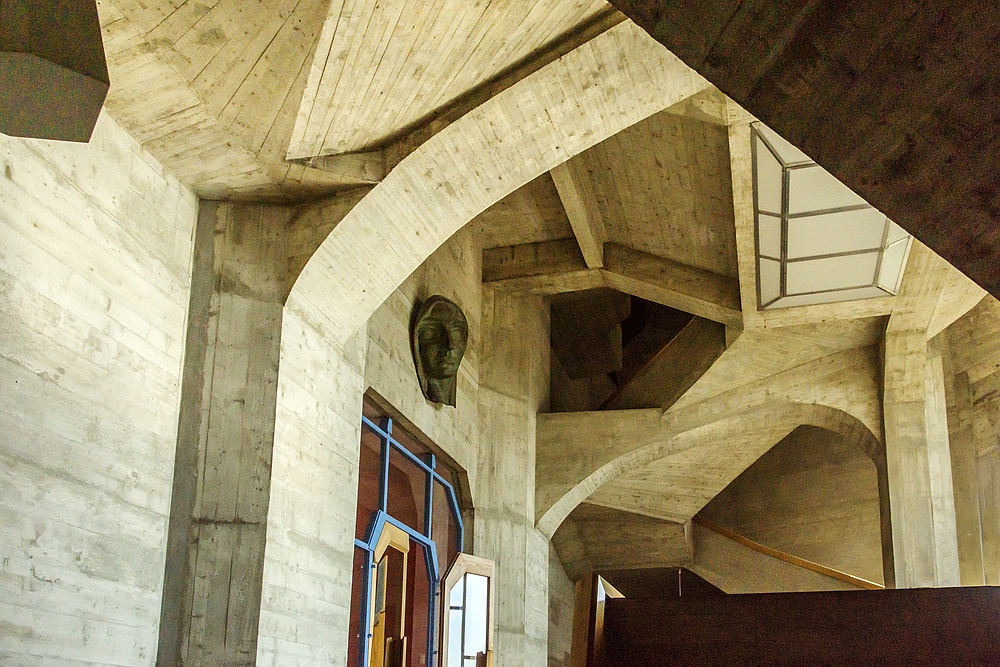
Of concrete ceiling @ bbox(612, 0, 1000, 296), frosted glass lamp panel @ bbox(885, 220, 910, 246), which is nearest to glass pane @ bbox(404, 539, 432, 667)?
frosted glass lamp panel @ bbox(885, 220, 910, 246)

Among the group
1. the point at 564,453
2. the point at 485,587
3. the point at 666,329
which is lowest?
the point at 485,587

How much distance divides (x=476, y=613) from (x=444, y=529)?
3.96 ft

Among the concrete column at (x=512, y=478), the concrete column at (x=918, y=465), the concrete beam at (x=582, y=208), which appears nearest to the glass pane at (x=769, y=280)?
the concrete column at (x=918, y=465)

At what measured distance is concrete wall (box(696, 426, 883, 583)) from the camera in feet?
65.1

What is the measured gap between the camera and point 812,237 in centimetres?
1247

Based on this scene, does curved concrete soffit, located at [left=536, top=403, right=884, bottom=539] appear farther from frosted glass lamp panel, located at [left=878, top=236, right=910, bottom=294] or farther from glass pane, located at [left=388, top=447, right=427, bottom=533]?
glass pane, located at [left=388, top=447, right=427, bottom=533]

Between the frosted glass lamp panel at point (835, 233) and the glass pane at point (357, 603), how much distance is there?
244 inches

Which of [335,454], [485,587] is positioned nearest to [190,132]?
[335,454]

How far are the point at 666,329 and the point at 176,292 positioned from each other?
15.5 m

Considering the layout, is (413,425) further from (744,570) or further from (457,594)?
(744,570)

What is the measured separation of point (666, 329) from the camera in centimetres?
2195

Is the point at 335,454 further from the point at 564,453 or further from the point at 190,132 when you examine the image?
the point at 564,453

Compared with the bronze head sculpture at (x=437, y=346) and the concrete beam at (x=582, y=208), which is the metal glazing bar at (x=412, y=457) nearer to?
the bronze head sculpture at (x=437, y=346)

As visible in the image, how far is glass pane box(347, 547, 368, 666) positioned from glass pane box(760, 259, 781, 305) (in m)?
6.24
